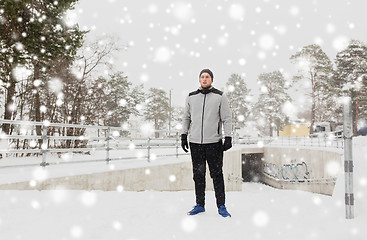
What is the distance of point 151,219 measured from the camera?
353 cm

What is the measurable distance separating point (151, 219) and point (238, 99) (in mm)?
49072

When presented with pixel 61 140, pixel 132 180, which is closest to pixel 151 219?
pixel 132 180

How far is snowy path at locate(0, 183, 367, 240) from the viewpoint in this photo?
2916 mm

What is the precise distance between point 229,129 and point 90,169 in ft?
11.9

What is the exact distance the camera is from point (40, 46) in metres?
8.76

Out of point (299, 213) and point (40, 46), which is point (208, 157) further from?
point (40, 46)

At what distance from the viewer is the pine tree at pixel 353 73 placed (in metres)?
29.9

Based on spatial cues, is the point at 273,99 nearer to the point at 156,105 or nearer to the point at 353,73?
the point at 353,73

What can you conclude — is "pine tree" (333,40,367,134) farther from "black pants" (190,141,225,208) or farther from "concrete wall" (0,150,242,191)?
"black pants" (190,141,225,208)

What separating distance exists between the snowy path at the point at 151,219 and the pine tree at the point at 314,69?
32.3m

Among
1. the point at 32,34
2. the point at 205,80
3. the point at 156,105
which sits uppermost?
the point at 156,105

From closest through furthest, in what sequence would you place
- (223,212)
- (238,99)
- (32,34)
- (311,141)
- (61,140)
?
(223,212), (32,34), (61,140), (311,141), (238,99)

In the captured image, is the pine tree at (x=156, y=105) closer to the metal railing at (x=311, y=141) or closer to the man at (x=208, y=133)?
the metal railing at (x=311, y=141)

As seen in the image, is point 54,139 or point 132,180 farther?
point 54,139
